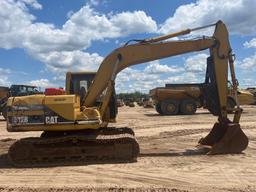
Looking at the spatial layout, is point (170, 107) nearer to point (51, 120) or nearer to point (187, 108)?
point (187, 108)

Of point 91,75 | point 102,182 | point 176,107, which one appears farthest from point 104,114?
point 176,107

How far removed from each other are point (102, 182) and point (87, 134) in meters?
2.83

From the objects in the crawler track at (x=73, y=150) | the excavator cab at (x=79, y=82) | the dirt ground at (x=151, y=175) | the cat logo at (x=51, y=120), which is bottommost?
the dirt ground at (x=151, y=175)

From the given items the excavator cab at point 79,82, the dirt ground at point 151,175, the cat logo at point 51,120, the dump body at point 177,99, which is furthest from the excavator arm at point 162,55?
the dump body at point 177,99

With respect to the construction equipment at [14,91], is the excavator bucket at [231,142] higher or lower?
lower

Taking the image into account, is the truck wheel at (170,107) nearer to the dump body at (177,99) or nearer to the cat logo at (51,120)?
the dump body at (177,99)

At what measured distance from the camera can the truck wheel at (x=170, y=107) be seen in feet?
110

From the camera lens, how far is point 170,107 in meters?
33.6

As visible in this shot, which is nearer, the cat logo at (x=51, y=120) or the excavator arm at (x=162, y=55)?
the cat logo at (x=51, y=120)

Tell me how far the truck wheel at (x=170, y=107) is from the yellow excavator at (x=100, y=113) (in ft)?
65.1

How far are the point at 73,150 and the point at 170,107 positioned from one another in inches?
897

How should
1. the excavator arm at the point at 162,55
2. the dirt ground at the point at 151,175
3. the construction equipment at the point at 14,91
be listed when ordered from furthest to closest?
1. the construction equipment at the point at 14,91
2. the excavator arm at the point at 162,55
3. the dirt ground at the point at 151,175

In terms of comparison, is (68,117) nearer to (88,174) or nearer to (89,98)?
(89,98)

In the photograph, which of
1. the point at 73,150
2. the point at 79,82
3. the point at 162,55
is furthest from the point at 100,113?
the point at 162,55
